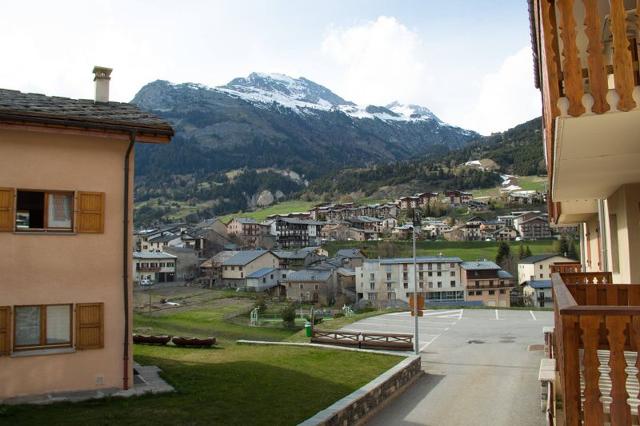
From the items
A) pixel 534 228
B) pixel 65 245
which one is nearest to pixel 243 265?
pixel 534 228

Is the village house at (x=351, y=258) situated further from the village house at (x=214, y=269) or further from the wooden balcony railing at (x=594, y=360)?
the wooden balcony railing at (x=594, y=360)

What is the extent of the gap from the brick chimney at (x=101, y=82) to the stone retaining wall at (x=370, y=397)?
10.9 metres

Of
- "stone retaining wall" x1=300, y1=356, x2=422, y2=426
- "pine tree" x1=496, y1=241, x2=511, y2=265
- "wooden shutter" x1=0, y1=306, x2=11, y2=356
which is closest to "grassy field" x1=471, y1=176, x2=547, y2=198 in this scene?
"pine tree" x1=496, y1=241, x2=511, y2=265

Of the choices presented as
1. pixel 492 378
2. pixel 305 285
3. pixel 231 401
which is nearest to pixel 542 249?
pixel 305 285

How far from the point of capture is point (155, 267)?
114 metres

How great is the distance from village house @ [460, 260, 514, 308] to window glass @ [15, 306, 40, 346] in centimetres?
8321

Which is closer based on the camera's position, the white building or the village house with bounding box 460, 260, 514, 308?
the village house with bounding box 460, 260, 514, 308

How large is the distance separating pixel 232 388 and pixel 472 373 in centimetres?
1107

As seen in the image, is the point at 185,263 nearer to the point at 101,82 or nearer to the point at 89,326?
the point at 101,82

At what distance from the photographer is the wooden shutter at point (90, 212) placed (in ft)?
45.5

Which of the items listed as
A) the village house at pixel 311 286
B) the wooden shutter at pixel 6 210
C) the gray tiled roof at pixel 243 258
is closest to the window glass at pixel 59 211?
the wooden shutter at pixel 6 210

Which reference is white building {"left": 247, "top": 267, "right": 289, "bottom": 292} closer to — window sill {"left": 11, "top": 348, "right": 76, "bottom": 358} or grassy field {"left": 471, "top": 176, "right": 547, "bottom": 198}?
window sill {"left": 11, "top": 348, "right": 76, "bottom": 358}

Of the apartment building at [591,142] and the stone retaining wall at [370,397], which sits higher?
the apartment building at [591,142]

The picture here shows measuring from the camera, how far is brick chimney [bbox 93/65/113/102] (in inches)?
648
